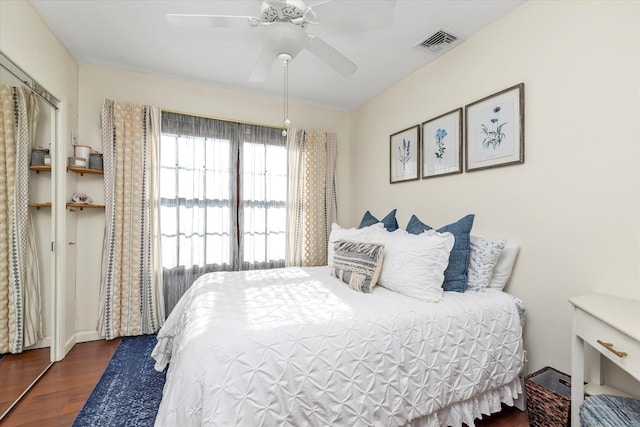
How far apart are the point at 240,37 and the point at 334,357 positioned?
2393 millimetres

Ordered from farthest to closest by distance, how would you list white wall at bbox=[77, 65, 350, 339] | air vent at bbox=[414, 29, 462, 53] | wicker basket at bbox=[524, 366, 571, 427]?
1. white wall at bbox=[77, 65, 350, 339]
2. air vent at bbox=[414, 29, 462, 53]
3. wicker basket at bbox=[524, 366, 571, 427]

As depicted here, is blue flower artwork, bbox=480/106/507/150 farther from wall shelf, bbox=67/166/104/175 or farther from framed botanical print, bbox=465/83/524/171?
wall shelf, bbox=67/166/104/175

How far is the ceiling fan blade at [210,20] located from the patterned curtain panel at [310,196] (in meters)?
1.86

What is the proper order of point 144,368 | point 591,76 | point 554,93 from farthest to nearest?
point 144,368, point 554,93, point 591,76

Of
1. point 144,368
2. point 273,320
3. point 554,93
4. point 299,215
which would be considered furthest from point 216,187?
point 554,93

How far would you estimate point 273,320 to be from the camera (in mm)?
1356

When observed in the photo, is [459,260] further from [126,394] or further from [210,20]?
[126,394]

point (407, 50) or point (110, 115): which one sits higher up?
point (407, 50)

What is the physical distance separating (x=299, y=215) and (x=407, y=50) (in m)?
2.02

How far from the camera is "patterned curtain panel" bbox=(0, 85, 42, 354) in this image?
5.64ft

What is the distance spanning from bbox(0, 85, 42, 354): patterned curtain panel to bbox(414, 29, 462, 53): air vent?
284cm

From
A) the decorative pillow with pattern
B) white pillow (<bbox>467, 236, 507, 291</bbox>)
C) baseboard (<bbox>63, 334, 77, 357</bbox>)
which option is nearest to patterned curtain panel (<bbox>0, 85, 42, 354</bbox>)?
baseboard (<bbox>63, 334, 77, 357</bbox>)

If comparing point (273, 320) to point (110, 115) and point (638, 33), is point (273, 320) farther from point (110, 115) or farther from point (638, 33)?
point (110, 115)

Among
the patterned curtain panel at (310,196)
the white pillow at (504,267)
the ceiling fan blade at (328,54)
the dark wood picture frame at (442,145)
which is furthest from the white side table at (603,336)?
the patterned curtain panel at (310,196)
